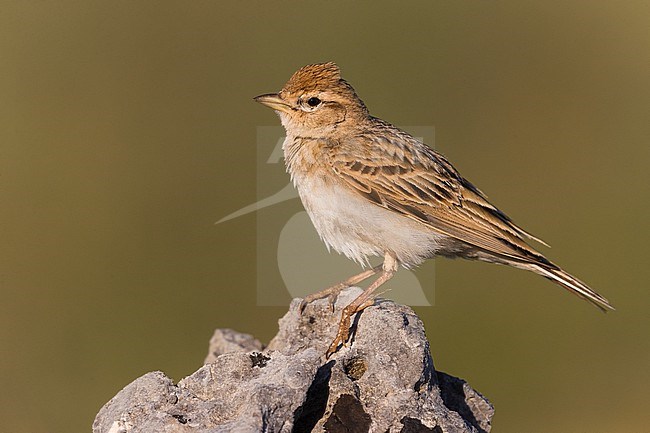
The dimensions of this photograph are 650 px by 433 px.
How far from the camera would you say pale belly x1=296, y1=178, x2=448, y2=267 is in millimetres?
8375

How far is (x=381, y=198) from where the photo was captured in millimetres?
8562

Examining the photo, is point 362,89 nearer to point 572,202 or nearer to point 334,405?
point 572,202

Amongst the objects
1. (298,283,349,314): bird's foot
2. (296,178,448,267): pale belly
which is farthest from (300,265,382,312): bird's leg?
(296,178,448,267): pale belly

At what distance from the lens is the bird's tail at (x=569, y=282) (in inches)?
316

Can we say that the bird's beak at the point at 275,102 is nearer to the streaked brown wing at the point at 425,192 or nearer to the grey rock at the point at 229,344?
the streaked brown wing at the point at 425,192

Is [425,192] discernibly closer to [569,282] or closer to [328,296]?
[328,296]

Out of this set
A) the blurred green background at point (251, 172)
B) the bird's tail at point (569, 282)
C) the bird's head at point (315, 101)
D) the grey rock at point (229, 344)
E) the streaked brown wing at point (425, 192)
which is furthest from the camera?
the blurred green background at point (251, 172)

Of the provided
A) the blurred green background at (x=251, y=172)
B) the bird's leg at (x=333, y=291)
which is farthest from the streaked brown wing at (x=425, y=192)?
the blurred green background at (x=251, y=172)

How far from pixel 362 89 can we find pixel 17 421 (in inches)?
474

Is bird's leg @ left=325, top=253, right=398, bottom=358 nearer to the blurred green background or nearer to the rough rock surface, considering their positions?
the rough rock surface

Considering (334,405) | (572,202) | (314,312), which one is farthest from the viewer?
(572,202)

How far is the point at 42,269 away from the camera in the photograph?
761 inches

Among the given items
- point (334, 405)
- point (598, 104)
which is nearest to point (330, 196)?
point (334, 405)

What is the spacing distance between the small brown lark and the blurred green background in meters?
6.25
